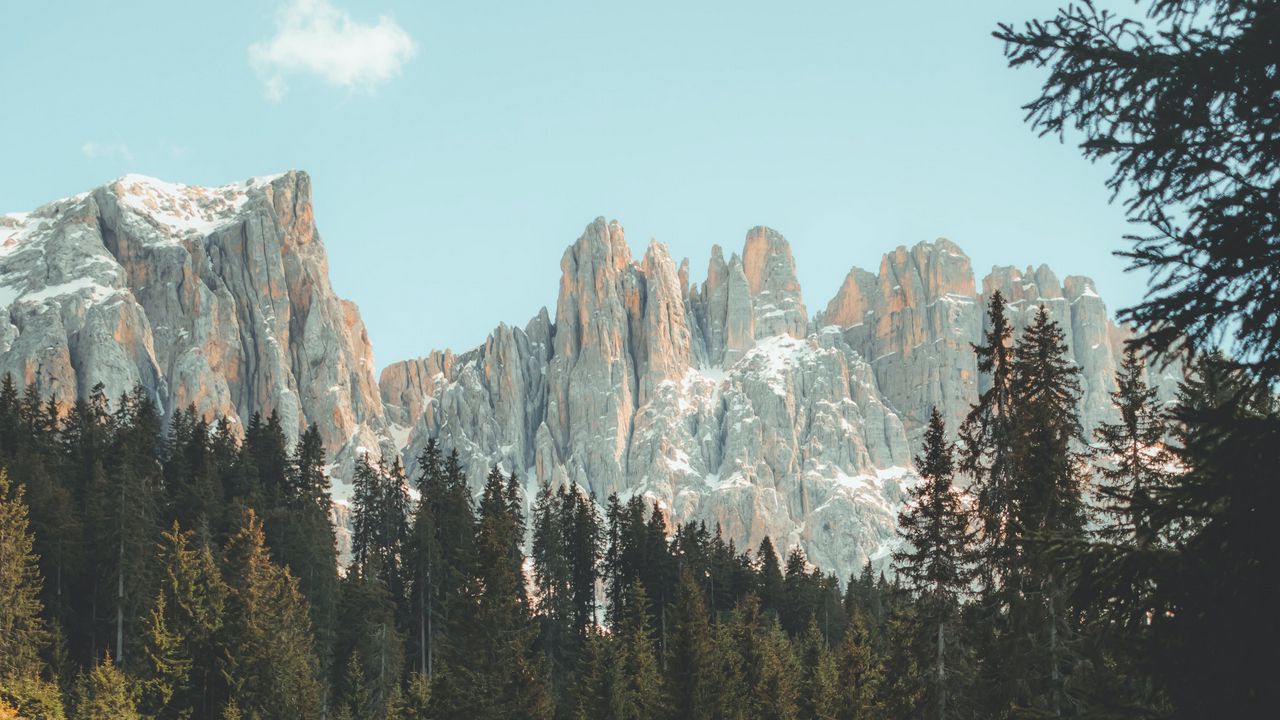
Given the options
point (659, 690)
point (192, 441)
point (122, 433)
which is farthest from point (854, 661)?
point (192, 441)

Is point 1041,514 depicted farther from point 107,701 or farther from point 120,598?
point 120,598

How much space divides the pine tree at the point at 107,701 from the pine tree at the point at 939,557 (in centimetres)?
2823

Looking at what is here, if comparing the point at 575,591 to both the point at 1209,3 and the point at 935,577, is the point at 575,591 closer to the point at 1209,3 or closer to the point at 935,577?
the point at 935,577

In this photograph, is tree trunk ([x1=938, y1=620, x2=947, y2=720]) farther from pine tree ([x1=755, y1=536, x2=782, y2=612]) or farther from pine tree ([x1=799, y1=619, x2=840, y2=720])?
pine tree ([x1=755, y1=536, x2=782, y2=612])

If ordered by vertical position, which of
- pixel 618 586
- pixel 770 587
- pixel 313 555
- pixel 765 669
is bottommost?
pixel 765 669

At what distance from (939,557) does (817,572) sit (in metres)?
74.4

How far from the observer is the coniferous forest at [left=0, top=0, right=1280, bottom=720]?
789 cm

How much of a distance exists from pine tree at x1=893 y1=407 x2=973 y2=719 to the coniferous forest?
3.2 inches

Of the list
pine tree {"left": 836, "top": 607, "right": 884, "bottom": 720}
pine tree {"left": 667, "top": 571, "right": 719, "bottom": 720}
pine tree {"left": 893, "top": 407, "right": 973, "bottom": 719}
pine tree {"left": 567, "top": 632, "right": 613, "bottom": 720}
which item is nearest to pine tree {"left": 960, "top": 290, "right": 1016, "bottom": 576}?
pine tree {"left": 893, "top": 407, "right": 973, "bottom": 719}

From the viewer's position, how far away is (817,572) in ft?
339

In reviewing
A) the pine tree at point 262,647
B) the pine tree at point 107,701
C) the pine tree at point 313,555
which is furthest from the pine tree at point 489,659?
the pine tree at point 313,555

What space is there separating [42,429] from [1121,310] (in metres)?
95.2

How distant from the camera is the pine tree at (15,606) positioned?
44.5m

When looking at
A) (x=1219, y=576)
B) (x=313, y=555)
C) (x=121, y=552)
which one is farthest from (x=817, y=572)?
(x=1219, y=576)
